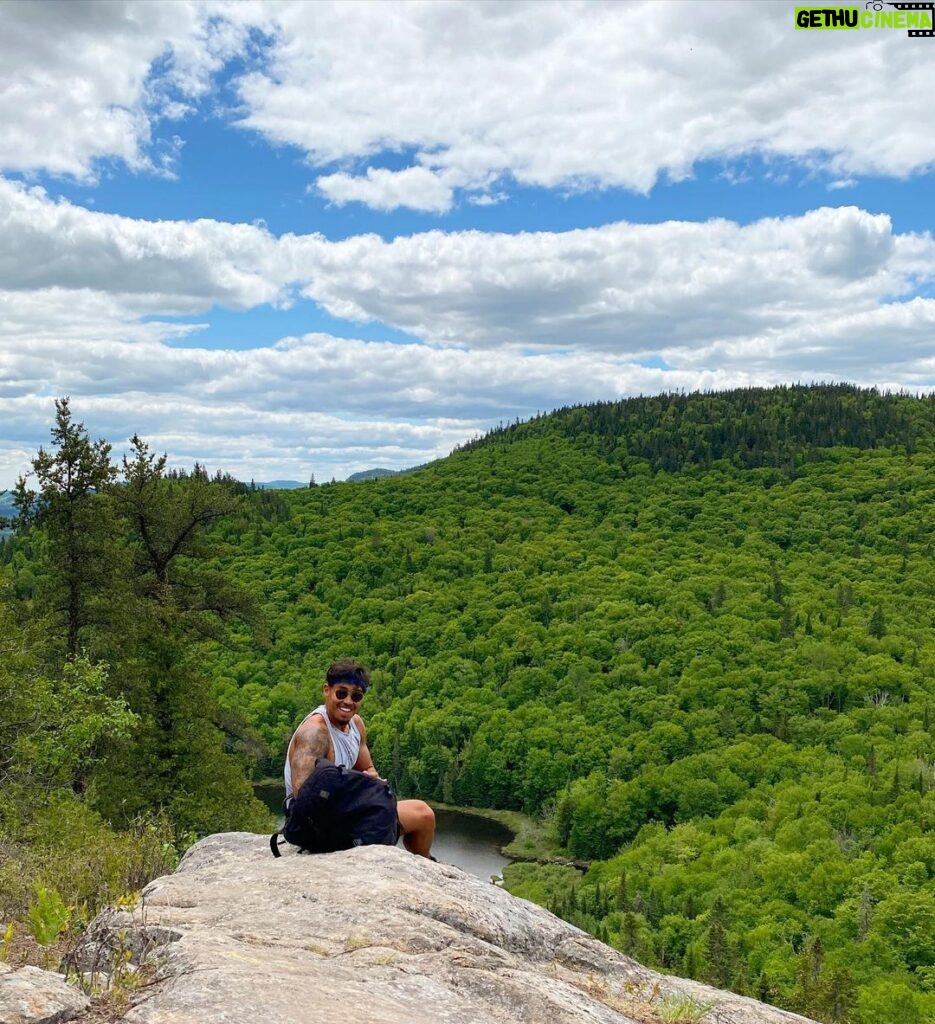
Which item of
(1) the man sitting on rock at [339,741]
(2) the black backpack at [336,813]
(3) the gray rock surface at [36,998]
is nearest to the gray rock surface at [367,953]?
(2) the black backpack at [336,813]

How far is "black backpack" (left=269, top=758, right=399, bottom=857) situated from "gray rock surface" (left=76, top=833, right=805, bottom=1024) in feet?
0.62

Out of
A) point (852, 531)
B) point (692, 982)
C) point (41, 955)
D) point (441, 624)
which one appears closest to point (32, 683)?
point (41, 955)

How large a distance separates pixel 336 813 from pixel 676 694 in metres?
116

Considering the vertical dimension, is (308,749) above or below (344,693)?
below

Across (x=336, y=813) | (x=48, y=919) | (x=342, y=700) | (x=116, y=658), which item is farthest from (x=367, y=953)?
(x=116, y=658)

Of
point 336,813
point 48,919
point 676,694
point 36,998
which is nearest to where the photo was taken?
point 36,998

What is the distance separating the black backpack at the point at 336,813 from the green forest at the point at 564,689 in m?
1.70

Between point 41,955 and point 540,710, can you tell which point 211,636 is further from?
point 540,710

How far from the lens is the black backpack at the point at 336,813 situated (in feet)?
21.0

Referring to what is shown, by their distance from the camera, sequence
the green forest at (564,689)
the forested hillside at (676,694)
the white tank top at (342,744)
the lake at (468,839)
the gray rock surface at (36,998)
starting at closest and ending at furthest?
1. the gray rock surface at (36,998)
2. the white tank top at (342,744)
3. the green forest at (564,689)
4. the forested hillside at (676,694)
5. the lake at (468,839)

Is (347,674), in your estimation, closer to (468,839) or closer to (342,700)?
(342,700)

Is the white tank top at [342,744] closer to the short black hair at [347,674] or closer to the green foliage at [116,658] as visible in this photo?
the short black hair at [347,674]

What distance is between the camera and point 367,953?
4.69 metres

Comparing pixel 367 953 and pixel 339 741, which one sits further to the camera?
pixel 339 741
